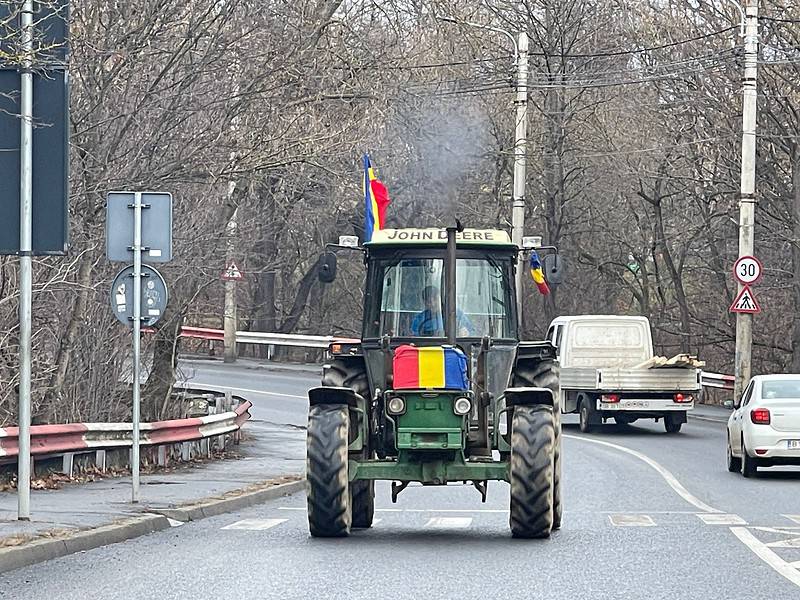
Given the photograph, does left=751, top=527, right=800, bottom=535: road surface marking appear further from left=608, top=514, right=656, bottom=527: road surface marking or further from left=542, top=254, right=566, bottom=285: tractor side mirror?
left=542, top=254, right=566, bottom=285: tractor side mirror

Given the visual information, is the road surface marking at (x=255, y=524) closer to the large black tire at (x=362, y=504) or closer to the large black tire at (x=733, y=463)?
the large black tire at (x=362, y=504)

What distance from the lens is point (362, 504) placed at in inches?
594

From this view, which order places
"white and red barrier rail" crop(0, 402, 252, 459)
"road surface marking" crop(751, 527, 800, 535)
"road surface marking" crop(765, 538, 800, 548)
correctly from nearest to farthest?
1. "road surface marking" crop(765, 538, 800, 548)
2. "road surface marking" crop(751, 527, 800, 535)
3. "white and red barrier rail" crop(0, 402, 252, 459)

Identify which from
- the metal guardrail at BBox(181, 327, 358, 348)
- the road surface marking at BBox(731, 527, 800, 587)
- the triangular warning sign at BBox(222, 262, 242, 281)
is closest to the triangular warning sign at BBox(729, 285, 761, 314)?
the triangular warning sign at BBox(222, 262, 242, 281)

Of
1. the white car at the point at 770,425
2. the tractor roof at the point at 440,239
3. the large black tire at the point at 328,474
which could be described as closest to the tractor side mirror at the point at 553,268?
the tractor roof at the point at 440,239

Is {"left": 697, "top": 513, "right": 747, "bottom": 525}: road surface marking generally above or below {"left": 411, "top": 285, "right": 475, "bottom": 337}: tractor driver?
below

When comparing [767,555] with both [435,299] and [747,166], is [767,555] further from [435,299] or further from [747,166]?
[747,166]

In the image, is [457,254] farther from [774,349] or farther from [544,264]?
[774,349]

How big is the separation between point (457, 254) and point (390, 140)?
77.2ft

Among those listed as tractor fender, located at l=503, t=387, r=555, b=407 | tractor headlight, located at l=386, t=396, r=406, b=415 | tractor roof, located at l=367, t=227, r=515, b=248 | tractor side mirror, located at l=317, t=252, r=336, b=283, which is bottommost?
tractor headlight, located at l=386, t=396, r=406, b=415

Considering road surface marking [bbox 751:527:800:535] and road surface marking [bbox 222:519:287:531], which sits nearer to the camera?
road surface marking [bbox 751:527:800:535]

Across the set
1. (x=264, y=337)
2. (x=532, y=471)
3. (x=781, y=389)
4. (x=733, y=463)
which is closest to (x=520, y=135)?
(x=264, y=337)

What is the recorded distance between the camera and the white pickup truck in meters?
31.3

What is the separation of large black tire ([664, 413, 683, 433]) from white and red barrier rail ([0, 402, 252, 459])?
36.0 ft
